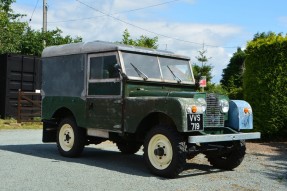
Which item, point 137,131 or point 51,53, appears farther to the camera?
point 51,53

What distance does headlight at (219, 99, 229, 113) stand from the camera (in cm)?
807

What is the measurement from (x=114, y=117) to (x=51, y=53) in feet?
8.70

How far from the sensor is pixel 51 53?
10.1 m

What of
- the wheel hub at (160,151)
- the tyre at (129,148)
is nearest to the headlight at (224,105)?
the wheel hub at (160,151)

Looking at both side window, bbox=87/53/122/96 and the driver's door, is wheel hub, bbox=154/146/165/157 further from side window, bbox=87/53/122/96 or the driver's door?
side window, bbox=87/53/122/96

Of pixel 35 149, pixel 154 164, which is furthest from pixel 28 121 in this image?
pixel 154 164

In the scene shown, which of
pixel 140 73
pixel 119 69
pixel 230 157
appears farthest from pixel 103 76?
pixel 230 157

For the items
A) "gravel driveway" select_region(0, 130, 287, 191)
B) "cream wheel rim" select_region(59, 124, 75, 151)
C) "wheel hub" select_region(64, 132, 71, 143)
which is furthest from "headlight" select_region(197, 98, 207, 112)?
"wheel hub" select_region(64, 132, 71, 143)

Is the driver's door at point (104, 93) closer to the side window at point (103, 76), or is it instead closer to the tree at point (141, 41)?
the side window at point (103, 76)

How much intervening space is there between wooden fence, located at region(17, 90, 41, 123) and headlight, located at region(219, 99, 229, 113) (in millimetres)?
11494

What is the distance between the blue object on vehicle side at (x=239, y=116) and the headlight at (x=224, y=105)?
149 mm

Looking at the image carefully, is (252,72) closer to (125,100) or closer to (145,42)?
(125,100)

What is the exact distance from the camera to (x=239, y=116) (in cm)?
817

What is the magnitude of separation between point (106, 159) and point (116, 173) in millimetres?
1891
